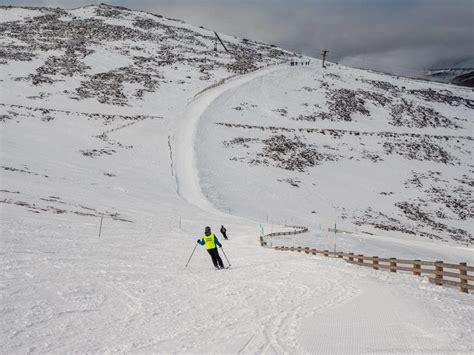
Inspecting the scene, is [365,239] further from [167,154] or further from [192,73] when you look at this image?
[192,73]

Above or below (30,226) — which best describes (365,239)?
below

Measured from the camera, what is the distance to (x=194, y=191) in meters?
43.5

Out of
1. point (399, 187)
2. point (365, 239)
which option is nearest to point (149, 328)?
point (365, 239)

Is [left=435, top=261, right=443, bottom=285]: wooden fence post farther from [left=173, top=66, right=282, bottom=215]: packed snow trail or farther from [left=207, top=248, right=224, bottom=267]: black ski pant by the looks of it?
[left=173, top=66, right=282, bottom=215]: packed snow trail

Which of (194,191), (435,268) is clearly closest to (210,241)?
(435,268)

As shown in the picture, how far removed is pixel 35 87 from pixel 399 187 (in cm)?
6436


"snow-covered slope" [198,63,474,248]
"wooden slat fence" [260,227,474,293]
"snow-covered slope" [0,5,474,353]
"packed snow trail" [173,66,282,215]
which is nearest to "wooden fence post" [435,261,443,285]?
"wooden slat fence" [260,227,474,293]

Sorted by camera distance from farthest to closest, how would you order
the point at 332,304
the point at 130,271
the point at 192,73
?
the point at 192,73 < the point at 130,271 < the point at 332,304

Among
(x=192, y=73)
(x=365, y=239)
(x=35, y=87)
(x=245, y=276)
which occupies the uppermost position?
(x=192, y=73)

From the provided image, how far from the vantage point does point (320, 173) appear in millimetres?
55594

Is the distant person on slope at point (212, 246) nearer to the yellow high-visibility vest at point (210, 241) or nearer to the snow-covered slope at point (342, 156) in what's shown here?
the yellow high-visibility vest at point (210, 241)

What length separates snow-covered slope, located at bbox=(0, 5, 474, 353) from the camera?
8727 mm

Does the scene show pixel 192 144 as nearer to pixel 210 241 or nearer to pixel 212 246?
pixel 210 241

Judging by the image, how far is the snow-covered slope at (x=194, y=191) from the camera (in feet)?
28.6
